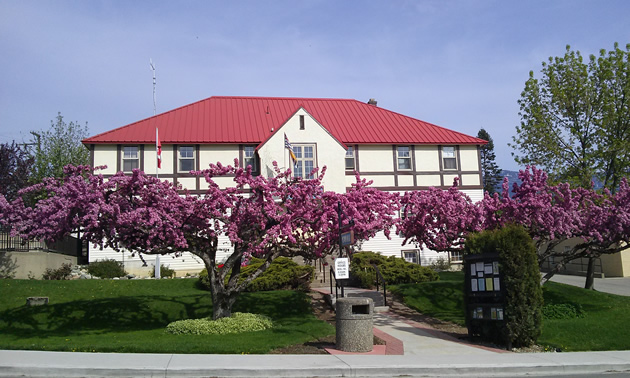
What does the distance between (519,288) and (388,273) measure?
9955 millimetres

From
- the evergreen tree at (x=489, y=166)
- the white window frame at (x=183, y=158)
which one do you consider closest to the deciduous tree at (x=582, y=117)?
the white window frame at (x=183, y=158)

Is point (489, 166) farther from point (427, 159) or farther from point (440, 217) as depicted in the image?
point (440, 217)

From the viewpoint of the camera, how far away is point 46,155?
3941 cm

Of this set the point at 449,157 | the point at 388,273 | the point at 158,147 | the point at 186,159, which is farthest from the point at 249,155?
the point at 449,157

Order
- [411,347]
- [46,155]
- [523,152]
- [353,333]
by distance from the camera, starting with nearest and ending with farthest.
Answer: [353,333] < [411,347] < [523,152] < [46,155]

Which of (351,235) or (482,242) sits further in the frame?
(482,242)

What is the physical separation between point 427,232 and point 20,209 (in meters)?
11.8

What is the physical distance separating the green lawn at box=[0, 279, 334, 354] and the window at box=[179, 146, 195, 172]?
803 centimetres

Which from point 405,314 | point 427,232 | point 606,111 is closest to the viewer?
point 427,232

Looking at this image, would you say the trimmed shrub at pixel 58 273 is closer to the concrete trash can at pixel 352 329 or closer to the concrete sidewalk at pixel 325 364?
the concrete sidewalk at pixel 325 364

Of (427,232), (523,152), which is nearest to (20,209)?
(427,232)

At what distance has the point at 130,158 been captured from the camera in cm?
2839

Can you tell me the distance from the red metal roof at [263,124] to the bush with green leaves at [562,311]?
48.1 ft

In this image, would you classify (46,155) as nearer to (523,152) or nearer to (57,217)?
(57,217)
